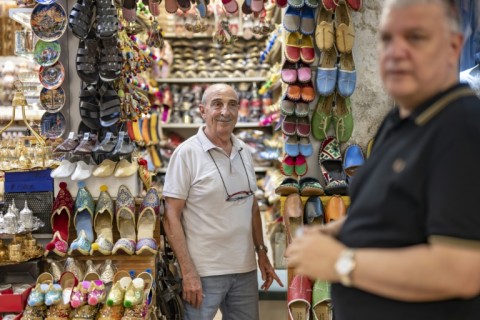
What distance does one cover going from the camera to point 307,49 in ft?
10.8

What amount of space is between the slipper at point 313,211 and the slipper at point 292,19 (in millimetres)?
1009

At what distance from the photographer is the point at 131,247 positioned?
2916mm

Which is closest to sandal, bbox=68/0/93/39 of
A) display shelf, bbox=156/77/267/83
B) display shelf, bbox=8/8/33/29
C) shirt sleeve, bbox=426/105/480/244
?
display shelf, bbox=8/8/33/29

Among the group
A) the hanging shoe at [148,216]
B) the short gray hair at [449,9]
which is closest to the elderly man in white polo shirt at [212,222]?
the hanging shoe at [148,216]

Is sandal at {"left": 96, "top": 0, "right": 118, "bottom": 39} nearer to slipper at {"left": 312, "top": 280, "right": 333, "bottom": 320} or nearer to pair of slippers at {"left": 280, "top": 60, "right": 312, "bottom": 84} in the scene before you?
pair of slippers at {"left": 280, "top": 60, "right": 312, "bottom": 84}

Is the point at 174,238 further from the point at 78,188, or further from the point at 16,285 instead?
the point at 16,285

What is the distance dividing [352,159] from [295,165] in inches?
13.6

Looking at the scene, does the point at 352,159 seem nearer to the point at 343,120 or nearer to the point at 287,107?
the point at 343,120

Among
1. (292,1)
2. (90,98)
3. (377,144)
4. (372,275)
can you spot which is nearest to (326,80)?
(292,1)

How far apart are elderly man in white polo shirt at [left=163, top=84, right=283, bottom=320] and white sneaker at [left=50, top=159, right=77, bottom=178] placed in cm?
58

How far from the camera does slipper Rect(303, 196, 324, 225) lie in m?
3.12

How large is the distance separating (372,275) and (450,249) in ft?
0.50

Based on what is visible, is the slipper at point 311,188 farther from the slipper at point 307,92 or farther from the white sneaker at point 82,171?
the white sneaker at point 82,171

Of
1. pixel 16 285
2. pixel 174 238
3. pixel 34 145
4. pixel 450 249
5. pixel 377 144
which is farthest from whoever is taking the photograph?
pixel 34 145
